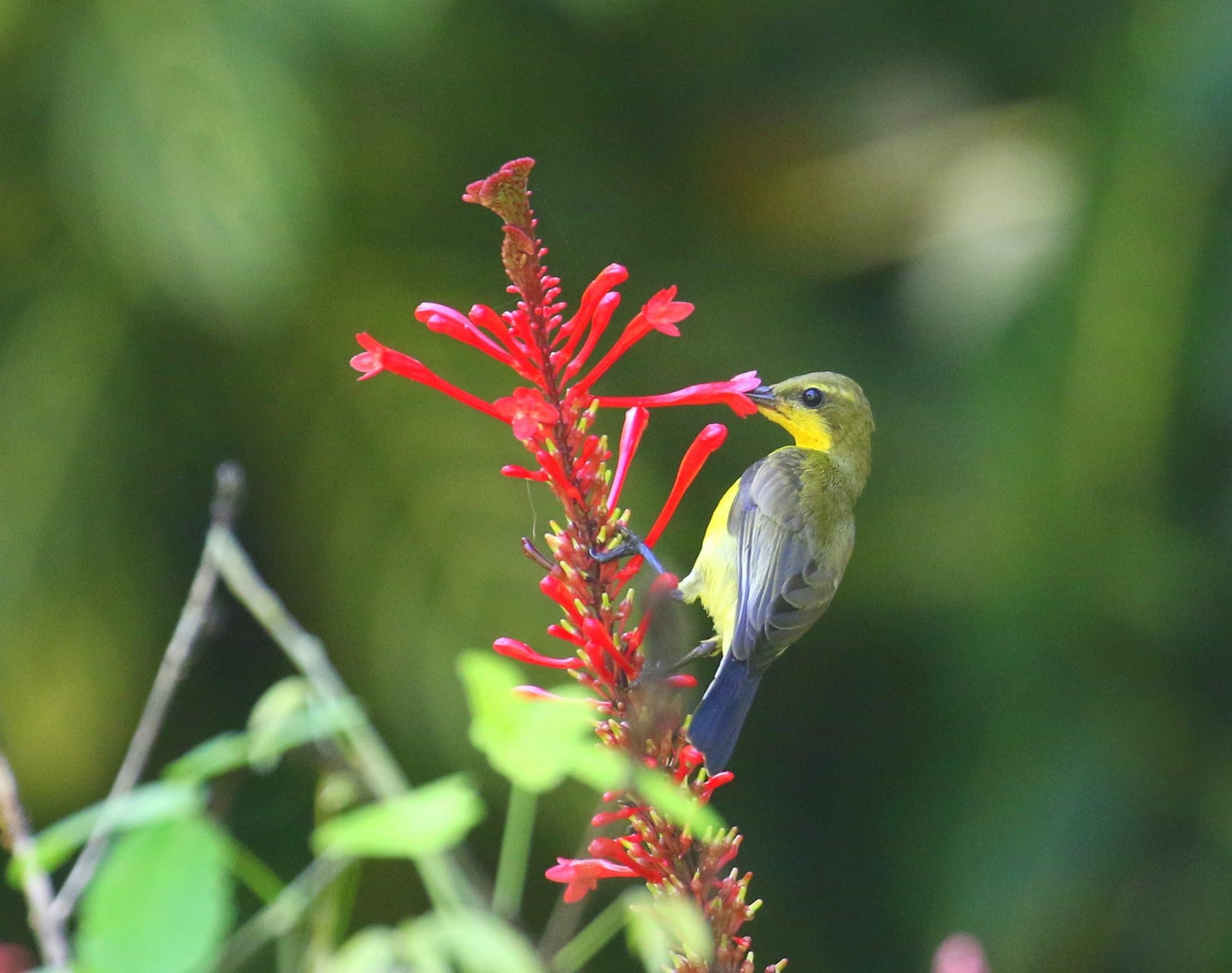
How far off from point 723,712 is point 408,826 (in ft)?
2.10

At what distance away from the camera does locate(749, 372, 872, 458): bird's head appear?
2070 millimetres

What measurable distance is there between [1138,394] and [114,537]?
10.0 feet

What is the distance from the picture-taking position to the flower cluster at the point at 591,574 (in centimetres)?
110

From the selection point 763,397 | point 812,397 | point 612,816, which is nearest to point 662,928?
point 612,816

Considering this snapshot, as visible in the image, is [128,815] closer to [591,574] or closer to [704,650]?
[591,574]

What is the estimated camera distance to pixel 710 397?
4.78 feet

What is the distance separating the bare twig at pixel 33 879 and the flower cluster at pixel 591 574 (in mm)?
399

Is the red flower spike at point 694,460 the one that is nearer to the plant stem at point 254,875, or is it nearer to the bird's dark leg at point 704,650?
the bird's dark leg at point 704,650

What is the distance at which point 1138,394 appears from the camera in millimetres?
4070

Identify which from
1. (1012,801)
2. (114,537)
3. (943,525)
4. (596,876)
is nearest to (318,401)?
(114,537)

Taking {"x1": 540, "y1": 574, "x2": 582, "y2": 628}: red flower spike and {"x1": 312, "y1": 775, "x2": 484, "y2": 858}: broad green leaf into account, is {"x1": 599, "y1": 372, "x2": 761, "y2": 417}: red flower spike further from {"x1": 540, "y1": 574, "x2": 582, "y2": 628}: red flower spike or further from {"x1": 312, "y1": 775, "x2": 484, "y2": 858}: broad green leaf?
{"x1": 312, "y1": 775, "x2": 484, "y2": 858}: broad green leaf

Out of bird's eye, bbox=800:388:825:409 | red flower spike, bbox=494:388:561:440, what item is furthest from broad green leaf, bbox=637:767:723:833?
bird's eye, bbox=800:388:825:409

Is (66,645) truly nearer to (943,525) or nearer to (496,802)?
(496,802)

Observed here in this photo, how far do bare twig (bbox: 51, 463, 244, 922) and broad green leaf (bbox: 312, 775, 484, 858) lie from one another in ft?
0.76
